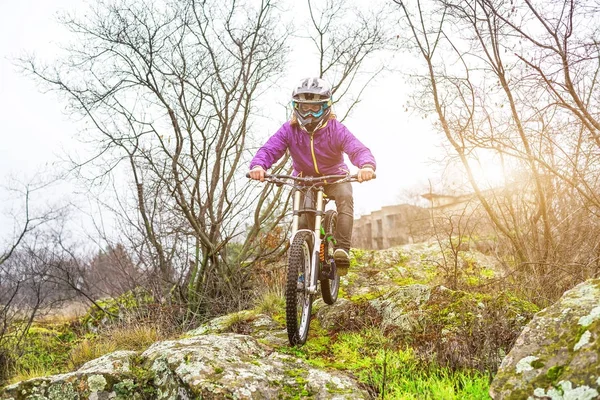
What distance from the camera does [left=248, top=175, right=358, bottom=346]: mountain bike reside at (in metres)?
4.24

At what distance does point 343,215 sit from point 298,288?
3.57 feet

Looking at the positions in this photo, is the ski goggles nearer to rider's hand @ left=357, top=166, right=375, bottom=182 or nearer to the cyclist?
the cyclist

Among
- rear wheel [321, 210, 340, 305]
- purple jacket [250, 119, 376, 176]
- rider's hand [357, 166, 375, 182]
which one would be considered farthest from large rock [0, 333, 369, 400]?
purple jacket [250, 119, 376, 176]

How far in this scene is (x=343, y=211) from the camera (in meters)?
5.15

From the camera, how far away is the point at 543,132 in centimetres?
575

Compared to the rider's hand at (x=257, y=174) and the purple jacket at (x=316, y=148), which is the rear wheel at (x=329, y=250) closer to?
the purple jacket at (x=316, y=148)

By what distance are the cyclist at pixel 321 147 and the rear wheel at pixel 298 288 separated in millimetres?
584

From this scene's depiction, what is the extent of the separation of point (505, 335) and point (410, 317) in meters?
1.07

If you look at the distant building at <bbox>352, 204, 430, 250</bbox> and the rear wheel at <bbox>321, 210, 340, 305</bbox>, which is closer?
the rear wheel at <bbox>321, 210, 340, 305</bbox>

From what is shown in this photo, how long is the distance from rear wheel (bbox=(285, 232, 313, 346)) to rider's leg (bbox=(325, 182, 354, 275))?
57cm

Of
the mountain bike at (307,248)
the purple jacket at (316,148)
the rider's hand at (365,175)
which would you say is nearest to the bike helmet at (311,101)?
the purple jacket at (316,148)

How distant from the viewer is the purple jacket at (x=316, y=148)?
504 centimetres

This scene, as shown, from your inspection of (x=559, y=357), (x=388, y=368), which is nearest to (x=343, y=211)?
(x=388, y=368)

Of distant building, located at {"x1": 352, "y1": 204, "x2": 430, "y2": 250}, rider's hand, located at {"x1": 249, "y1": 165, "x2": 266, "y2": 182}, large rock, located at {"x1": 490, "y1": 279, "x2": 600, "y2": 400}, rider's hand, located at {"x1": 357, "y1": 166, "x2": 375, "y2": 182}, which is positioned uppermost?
distant building, located at {"x1": 352, "y1": 204, "x2": 430, "y2": 250}
